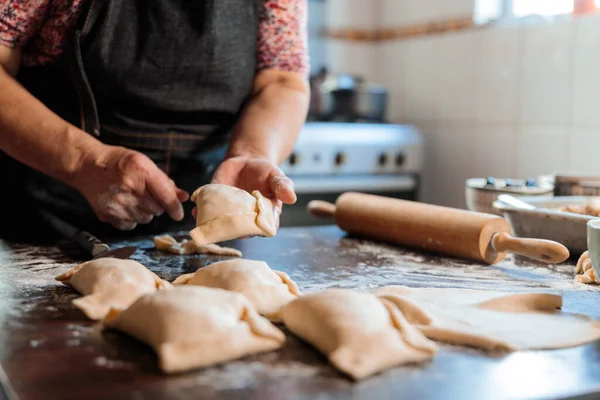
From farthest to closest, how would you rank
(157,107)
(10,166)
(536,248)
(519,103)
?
(519,103) → (10,166) → (157,107) → (536,248)

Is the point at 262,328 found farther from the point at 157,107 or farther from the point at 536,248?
the point at 157,107

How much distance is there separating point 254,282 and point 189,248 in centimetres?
41

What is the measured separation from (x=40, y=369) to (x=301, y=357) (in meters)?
0.26

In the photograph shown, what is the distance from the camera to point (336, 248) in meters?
1.42

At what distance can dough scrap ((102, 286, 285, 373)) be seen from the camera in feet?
2.32

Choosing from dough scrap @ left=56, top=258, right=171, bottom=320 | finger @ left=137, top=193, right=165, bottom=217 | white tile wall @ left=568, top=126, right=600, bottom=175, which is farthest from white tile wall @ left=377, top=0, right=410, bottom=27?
dough scrap @ left=56, top=258, right=171, bottom=320

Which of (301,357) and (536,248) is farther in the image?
(536,248)

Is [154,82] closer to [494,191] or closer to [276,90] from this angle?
[276,90]

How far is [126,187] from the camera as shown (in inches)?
50.2

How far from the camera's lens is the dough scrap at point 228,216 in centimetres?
116

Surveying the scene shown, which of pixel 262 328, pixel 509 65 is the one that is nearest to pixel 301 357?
pixel 262 328

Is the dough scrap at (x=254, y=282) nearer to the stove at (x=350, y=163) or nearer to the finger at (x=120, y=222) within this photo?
the finger at (x=120, y=222)

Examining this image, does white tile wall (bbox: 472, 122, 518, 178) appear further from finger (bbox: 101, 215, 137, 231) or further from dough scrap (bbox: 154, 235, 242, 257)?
finger (bbox: 101, 215, 137, 231)

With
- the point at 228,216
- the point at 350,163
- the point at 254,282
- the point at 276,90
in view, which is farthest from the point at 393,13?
the point at 254,282
